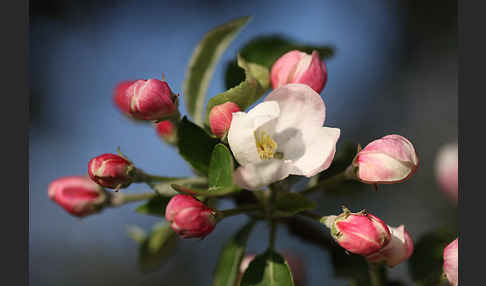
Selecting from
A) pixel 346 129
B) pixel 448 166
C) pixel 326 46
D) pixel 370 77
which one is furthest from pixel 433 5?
pixel 326 46

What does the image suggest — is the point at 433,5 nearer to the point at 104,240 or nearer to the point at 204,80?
the point at 104,240

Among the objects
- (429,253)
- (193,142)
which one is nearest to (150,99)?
(193,142)

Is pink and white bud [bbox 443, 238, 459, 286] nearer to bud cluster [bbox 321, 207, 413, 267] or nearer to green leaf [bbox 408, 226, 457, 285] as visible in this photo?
bud cluster [bbox 321, 207, 413, 267]

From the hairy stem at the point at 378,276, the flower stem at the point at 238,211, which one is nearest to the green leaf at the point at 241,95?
the flower stem at the point at 238,211

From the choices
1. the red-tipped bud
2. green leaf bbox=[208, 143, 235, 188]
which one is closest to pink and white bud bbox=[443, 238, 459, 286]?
green leaf bbox=[208, 143, 235, 188]

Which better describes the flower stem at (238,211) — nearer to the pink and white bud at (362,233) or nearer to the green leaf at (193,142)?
the green leaf at (193,142)

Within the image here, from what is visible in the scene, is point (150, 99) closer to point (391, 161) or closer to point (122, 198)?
point (122, 198)
